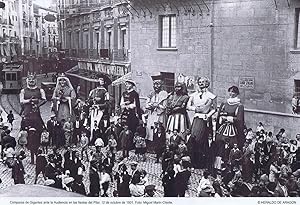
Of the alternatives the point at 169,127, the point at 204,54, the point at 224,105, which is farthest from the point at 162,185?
the point at 204,54

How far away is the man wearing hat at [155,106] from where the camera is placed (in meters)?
4.26

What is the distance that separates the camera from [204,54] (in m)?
4.20

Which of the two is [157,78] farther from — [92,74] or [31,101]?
[31,101]

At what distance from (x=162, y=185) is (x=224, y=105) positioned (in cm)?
77

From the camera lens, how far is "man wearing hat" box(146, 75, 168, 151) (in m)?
4.26

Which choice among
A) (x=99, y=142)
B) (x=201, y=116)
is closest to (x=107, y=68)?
(x=99, y=142)

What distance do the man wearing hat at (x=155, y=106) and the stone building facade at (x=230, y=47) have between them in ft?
0.21

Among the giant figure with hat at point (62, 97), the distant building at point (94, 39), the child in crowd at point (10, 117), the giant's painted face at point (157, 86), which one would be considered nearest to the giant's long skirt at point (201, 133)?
the giant's painted face at point (157, 86)

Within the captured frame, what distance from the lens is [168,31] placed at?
14.0 ft

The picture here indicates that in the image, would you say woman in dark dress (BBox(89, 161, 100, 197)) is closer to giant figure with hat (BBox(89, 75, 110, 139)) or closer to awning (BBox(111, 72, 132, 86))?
giant figure with hat (BBox(89, 75, 110, 139))

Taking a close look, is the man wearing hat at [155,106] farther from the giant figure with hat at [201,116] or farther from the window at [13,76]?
the window at [13,76]

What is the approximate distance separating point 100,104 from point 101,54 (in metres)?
0.40
